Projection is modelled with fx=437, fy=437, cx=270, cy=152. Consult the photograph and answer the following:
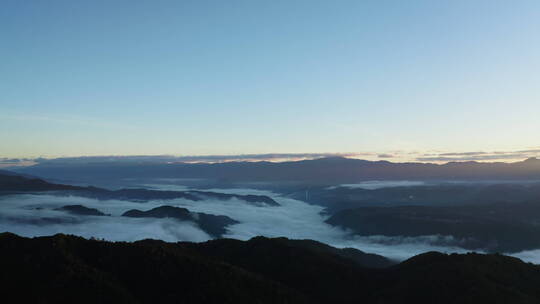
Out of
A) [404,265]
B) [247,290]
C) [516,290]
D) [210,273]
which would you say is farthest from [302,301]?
[516,290]

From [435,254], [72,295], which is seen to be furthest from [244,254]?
[72,295]

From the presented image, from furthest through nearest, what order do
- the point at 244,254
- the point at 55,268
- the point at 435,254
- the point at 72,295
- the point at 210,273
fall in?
1. the point at 244,254
2. the point at 435,254
3. the point at 210,273
4. the point at 55,268
5. the point at 72,295

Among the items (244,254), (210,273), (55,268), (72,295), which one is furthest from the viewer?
(244,254)

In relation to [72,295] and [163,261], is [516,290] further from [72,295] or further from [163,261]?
[72,295]

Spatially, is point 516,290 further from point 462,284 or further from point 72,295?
point 72,295

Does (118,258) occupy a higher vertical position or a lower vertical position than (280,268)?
higher

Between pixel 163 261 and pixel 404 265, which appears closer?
pixel 163 261
